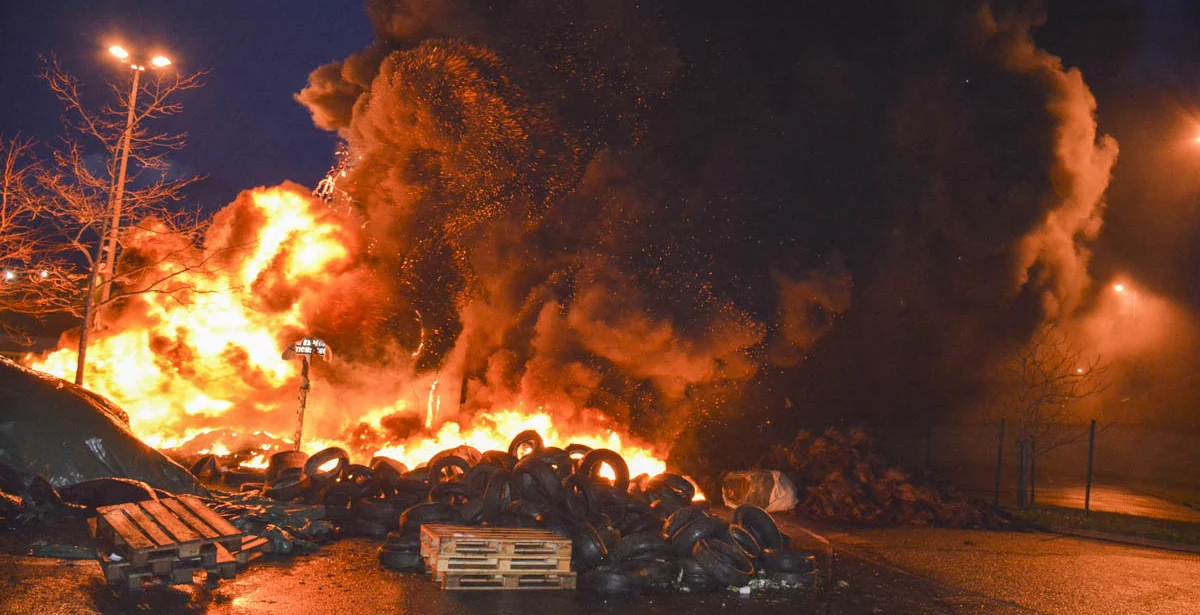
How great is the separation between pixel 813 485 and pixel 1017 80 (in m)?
12.7

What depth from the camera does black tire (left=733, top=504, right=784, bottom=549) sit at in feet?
35.2

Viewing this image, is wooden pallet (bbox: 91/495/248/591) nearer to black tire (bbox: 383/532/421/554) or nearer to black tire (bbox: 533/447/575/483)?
black tire (bbox: 383/532/421/554)

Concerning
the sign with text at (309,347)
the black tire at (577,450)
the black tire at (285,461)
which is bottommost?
the black tire at (285,461)

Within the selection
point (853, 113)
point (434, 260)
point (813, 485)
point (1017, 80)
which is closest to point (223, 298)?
point (434, 260)

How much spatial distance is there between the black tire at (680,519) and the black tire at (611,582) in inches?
64.8

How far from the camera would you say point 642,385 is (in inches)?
739

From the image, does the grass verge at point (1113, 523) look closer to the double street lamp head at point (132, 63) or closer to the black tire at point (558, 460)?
the black tire at point (558, 460)

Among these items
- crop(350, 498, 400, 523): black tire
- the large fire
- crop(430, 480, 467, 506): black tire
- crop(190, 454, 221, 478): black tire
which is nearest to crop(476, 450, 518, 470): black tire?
crop(430, 480, 467, 506): black tire

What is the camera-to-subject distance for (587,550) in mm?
9375

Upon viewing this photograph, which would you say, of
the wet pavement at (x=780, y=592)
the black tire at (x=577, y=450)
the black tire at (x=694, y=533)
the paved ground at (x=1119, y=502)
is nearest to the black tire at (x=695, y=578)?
the wet pavement at (x=780, y=592)

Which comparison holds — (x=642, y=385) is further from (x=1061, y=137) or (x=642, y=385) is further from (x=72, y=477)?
(x=1061, y=137)

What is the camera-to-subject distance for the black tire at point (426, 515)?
1008cm

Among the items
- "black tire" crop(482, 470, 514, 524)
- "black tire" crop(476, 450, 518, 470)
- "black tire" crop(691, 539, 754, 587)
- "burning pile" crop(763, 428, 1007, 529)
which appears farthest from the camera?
"burning pile" crop(763, 428, 1007, 529)

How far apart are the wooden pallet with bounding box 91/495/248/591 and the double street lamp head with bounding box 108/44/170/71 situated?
9.41m
